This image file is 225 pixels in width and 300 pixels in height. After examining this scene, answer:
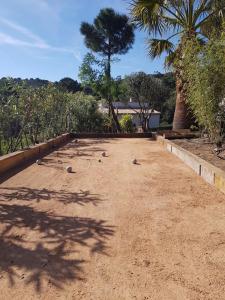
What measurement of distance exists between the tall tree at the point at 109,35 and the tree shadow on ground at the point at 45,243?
623 inches

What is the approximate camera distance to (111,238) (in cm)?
346

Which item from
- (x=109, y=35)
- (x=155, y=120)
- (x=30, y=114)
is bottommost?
(x=155, y=120)

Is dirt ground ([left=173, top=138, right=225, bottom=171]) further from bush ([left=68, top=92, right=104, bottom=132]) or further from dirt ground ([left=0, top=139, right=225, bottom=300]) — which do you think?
bush ([left=68, top=92, right=104, bottom=132])

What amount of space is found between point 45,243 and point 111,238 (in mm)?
662

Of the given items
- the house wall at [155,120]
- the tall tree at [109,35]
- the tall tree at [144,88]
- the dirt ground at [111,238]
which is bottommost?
the dirt ground at [111,238]

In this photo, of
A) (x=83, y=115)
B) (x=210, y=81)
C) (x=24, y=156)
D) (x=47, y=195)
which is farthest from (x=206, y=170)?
(x=83, y=115)

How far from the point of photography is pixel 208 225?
3.80 metres

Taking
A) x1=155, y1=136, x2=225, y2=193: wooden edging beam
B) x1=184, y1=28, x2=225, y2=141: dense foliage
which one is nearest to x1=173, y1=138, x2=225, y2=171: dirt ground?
x1=155, y1=136, x2=225, y2=193: wooden edging beam

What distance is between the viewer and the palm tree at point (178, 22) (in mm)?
11547

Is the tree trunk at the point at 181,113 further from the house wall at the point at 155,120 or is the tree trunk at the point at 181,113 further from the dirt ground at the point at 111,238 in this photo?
the house wall at the point at 155,120

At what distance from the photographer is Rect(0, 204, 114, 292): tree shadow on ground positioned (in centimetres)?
277

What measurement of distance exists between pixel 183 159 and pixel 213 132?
954mm

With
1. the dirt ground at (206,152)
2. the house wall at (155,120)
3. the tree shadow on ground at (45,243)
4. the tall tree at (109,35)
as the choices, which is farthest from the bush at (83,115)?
the house wall at (155,120)

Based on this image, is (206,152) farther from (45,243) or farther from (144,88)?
(144,88)
